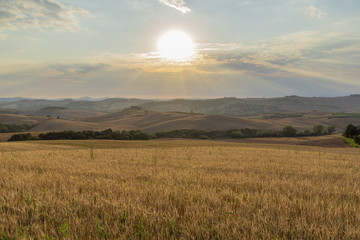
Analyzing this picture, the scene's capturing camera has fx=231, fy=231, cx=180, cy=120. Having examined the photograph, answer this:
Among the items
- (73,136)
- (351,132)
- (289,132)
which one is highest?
(351,132)

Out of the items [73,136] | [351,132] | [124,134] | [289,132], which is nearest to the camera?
[73,136]

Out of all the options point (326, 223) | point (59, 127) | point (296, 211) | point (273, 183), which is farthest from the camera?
point (59, 127)

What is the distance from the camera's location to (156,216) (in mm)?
4262

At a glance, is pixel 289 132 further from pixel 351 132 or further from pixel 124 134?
pixel 124 134

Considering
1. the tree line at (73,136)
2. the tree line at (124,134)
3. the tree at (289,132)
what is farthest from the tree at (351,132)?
the tree line at (73,136)

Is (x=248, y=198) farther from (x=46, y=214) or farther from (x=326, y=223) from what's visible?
(x=46, y=214)

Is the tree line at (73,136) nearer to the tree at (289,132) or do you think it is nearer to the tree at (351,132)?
the tree at (289,132)

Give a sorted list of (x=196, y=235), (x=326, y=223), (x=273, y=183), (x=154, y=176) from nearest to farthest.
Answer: (x=196, y=235), (x=326, y=223), (x=273, y=183), (x=154, y=176)

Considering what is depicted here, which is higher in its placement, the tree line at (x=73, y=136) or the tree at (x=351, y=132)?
the tree at (x=351, y=132)

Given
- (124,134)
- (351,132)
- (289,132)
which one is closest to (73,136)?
(124,134)

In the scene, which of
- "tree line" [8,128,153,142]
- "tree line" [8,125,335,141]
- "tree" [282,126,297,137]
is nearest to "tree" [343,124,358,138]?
"tree line" [8,125,335,141]

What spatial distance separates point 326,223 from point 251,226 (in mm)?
1522

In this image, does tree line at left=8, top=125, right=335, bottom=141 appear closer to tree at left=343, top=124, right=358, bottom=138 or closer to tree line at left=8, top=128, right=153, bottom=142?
tree line at left=8, top=128, right=153, bottom=142

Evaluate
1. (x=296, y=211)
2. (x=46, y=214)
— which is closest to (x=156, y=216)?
(x=46, y=214)
